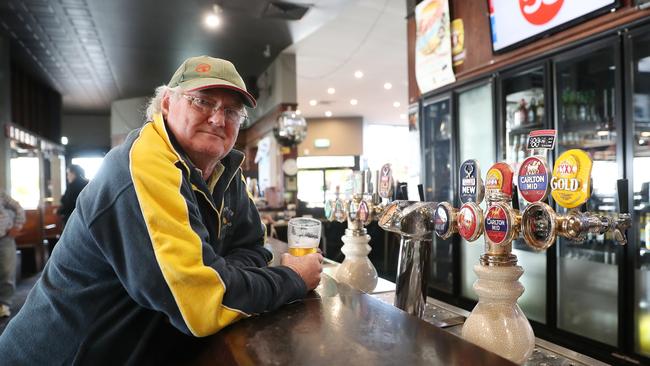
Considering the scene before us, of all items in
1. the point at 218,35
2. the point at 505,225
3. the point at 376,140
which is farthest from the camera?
the point at 376,140

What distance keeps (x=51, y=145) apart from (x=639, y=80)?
981 centimetres

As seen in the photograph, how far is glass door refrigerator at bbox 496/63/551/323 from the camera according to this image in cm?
337

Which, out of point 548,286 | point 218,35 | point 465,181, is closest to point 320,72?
point 218,35

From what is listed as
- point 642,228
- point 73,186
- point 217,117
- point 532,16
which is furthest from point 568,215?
point 73,186

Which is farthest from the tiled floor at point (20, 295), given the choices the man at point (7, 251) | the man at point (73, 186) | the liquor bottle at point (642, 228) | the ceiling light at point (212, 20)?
the liquor bottle at point (642, 228)

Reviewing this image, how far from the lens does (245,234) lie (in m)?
1.35

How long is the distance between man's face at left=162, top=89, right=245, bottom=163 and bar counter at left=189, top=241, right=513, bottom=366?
1.46 ft

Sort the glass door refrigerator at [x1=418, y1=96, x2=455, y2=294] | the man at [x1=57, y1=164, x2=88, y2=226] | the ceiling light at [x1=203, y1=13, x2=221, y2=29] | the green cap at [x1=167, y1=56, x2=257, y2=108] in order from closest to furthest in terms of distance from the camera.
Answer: the green cap at [x1=167, y1=56, x2=257, y2=108] → the glass door refrigerator at [x1=418, y1=96, x2=455, y2=294] → the ceiling light at [x1=203, y1=13, x2=221, y2=29] → the man at [x1=57, y1=164, x2=88, y2=226]

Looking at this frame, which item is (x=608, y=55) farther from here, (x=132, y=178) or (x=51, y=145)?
(x=51, y=145)

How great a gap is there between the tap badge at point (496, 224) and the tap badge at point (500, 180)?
2.0 inches

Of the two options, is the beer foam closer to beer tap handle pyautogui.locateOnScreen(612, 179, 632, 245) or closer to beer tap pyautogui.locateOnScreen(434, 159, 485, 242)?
beer tap pyautogui.locateOnScreen(434, 159, 485, 242)

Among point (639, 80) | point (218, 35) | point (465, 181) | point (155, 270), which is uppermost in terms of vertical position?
point (218, 35)

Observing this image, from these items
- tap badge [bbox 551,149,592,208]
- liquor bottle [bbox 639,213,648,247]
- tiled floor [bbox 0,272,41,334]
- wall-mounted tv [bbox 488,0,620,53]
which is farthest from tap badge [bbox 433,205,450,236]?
tiled floor [bbox 0,272,41,334]

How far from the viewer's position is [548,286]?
3.11 metres
